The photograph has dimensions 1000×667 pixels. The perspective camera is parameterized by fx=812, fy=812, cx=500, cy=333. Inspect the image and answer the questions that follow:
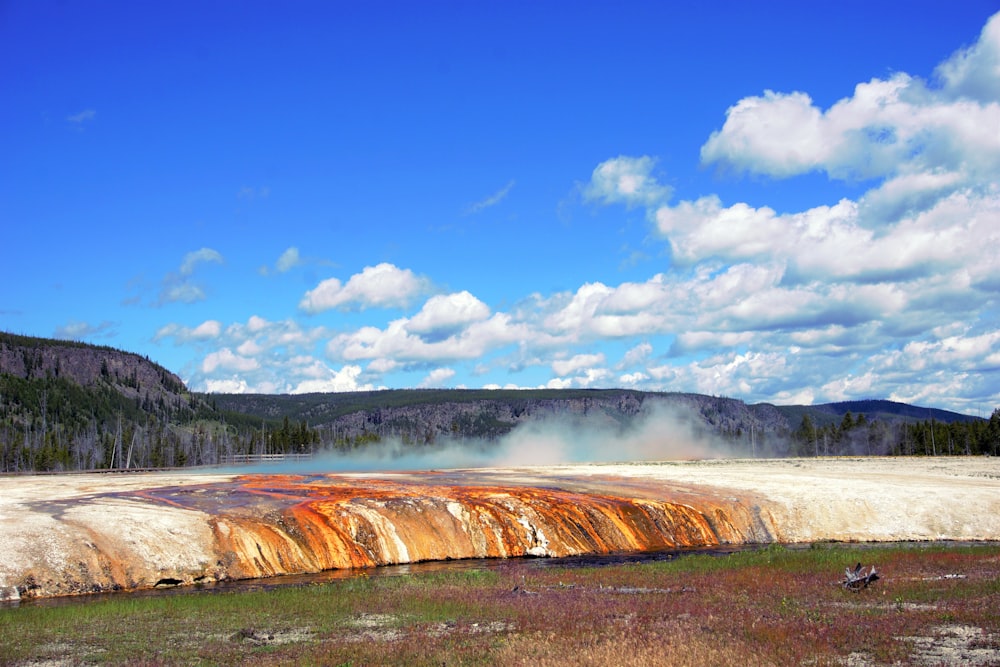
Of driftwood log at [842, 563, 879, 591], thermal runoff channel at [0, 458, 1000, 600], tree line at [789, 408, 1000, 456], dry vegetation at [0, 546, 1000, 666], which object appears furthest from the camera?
tree line at [789, 408, 1000, 456]

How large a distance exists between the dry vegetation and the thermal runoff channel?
5127 millimetres

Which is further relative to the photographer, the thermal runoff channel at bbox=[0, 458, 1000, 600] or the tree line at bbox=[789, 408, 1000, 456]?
the tree line at bbox=[789, 408, 1000, 456]

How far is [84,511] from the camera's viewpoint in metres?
41.1

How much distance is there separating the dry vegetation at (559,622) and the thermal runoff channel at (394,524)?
202 inches

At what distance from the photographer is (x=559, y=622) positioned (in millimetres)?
21375

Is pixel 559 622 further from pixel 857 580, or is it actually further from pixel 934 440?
pixel 934 440

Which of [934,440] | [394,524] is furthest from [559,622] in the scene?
[934,440]

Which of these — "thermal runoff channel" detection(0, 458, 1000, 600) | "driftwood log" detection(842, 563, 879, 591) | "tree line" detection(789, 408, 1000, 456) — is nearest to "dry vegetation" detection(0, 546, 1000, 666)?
"driftwood log" detection(842, 563, 879, 591)

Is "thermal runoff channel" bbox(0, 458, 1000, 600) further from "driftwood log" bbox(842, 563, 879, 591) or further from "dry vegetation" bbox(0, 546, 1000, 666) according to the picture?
"driftwood log" bbox(842, 563, 879, 591)

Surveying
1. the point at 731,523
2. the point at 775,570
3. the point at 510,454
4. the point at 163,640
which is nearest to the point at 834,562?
the point at 775,570

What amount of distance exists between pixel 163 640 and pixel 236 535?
63.0 ft

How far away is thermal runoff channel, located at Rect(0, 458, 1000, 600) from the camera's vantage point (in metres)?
35.2

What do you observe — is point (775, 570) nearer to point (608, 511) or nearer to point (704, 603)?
point (704, 603)

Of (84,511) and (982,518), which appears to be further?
(982,518)
